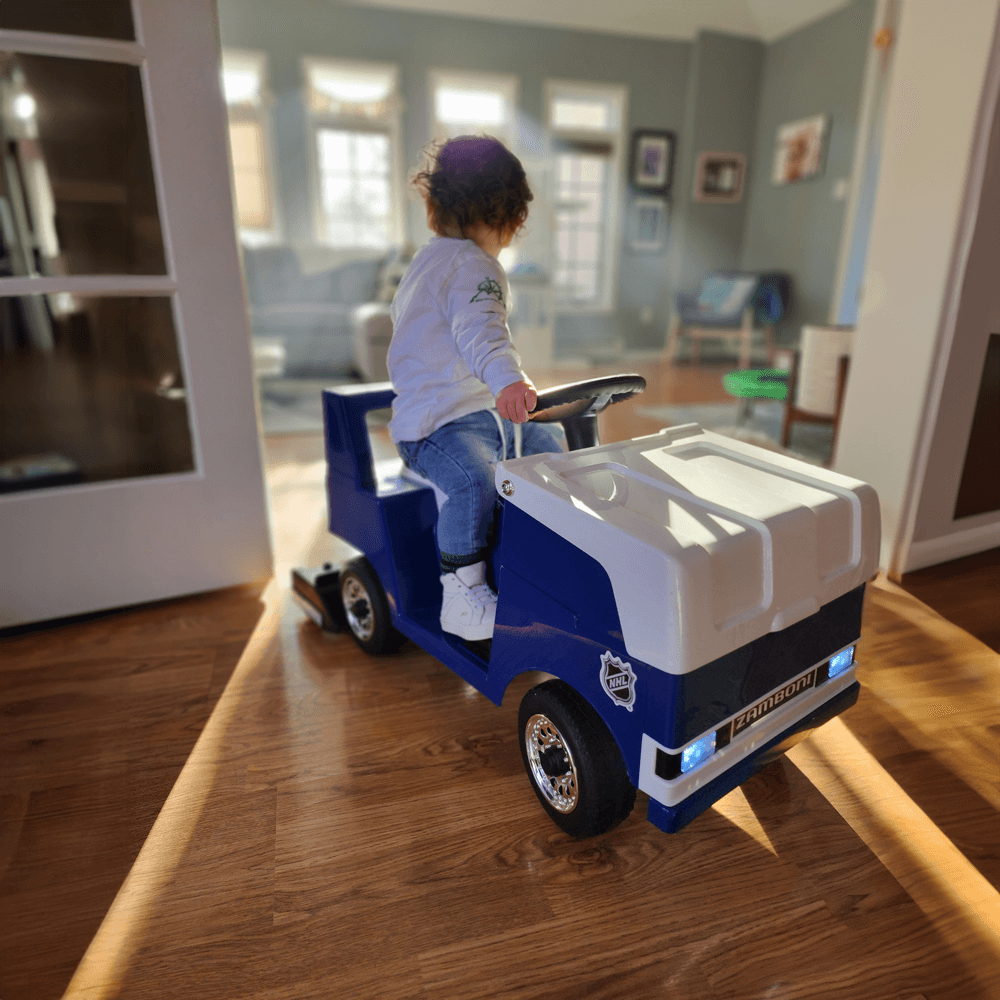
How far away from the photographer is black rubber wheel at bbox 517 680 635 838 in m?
0.96

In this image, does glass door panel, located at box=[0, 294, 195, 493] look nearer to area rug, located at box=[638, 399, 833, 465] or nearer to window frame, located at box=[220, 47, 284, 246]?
area rug, located at box=[638, 399, 833, 465]

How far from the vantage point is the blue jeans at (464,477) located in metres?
1.21

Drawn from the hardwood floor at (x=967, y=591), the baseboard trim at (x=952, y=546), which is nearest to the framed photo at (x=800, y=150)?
the baseboard trim at (x=952, y=546)

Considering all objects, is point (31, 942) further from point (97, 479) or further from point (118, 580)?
point (97, 479)

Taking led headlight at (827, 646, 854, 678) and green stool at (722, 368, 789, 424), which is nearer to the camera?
led headlight at (827, 646, 854, 678)

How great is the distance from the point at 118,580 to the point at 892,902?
1666mm

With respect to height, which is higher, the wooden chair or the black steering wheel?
the black steering wheel

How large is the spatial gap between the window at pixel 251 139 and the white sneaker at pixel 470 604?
5129 mm

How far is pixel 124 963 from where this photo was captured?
0.87 m

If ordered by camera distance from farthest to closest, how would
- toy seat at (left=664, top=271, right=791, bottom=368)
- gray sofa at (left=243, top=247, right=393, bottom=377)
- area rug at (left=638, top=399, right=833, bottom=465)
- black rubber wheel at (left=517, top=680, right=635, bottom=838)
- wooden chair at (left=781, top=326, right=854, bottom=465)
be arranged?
toy seat at (left=664, top=271, right=791, bottom=368), gray sofa at (left=243, top=247, right=393, bottom=377), area rug at (left=638, top=399, right=833, bottom=465), wooden chair at (left=781, top=326, right=854, bottom=465), black rubber wheel at (left=517, top=680, right=635, bottom=838)

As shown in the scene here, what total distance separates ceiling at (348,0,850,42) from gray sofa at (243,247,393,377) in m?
2.24

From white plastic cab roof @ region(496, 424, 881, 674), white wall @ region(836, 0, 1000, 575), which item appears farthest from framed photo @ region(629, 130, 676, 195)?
white plastic cab roof @ region(496, 424, 881, 674)

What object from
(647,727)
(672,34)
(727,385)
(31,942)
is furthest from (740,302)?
(31,942)

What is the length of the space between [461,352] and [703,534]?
1.67 ft
